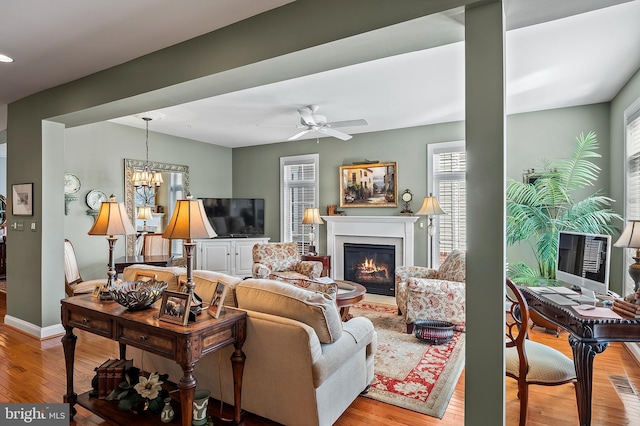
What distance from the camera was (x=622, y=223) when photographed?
413 cm

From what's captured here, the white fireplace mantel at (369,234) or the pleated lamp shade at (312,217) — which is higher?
the pleated lamp shade at (312,217)

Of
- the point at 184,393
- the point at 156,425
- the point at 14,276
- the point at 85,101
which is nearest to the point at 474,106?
the point at 184,393

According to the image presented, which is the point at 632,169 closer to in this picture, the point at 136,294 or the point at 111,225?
the point at 136,294

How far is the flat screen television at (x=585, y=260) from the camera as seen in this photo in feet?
8.39

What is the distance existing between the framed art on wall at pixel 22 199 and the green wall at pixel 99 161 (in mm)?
818

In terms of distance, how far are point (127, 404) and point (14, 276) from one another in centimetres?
327

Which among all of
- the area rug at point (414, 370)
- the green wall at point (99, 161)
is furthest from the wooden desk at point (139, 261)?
the area rug at point (414, 370)

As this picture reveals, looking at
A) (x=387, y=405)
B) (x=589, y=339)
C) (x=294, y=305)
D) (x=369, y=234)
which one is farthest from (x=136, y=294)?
(x=369, y=234)

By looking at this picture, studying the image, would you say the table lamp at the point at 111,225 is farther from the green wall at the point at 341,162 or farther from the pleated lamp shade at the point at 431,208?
the green wall at the point at 341,162

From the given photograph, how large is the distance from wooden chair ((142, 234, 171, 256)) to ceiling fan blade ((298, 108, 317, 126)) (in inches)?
125

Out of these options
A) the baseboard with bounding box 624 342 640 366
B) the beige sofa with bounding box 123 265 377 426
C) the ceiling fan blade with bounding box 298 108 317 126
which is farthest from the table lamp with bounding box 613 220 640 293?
the ceiling fan blade with bounding box 298 108 317 126

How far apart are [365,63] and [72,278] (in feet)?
15.1

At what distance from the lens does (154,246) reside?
5.76 metres

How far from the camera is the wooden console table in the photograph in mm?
1862
